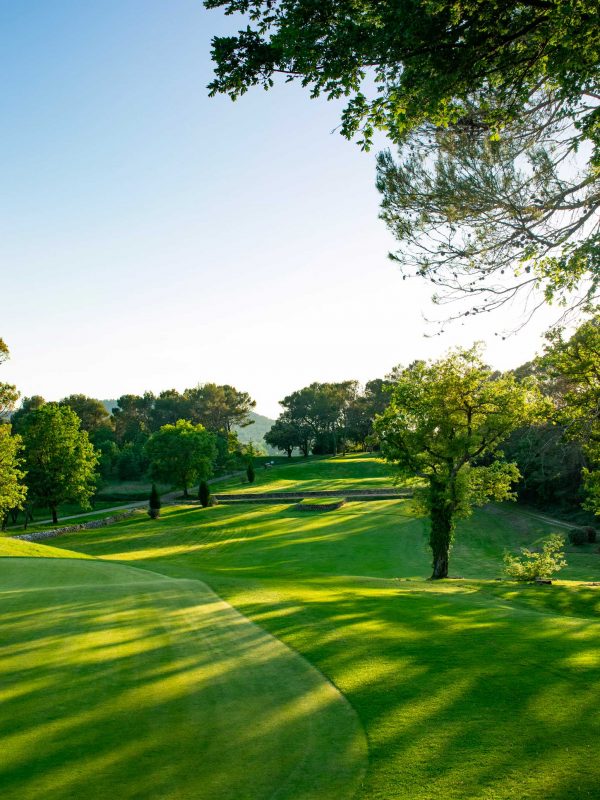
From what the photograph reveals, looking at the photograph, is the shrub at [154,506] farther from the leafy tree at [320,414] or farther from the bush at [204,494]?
the leafy tree at [320,414]

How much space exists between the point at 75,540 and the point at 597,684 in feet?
148

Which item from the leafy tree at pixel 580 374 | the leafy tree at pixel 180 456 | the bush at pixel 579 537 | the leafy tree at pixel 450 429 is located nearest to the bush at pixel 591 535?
the bush at pixel 579 537

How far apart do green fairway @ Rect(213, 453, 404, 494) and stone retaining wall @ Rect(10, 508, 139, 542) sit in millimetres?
14656

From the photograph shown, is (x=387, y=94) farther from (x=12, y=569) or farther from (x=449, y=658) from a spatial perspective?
(x=12, y=569)

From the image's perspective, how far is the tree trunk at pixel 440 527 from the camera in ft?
82.5

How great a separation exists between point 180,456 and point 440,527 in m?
44.6

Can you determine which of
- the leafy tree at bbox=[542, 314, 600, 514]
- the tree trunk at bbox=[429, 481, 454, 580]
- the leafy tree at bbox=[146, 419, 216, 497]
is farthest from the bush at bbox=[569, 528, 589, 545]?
the leafy tree at bbox=[146, 419, 216, 497]

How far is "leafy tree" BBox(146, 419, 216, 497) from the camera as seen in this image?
65.6m

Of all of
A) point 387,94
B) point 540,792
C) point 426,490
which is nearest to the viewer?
point 540,792

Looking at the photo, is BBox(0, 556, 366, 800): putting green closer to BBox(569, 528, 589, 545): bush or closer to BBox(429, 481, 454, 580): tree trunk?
BBox(429, 481, 454, 580): tree trunk

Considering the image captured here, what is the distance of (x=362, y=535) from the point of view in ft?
133

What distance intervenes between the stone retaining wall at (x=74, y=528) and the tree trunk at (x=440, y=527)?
32045 mm

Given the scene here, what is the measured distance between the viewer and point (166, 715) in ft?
19.8

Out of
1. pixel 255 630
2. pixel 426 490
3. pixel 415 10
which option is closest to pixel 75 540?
pixel 426 490
